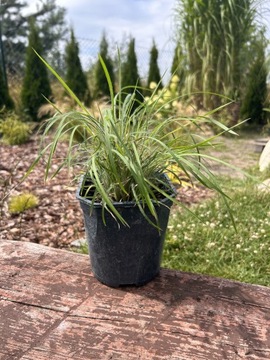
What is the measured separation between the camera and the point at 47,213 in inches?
121

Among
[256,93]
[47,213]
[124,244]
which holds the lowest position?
[47,213]


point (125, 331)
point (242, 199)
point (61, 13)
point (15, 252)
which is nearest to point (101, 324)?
point (125, 331)

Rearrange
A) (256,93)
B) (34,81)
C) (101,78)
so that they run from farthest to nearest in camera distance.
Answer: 1. (256,93)
2. (101,78)
3. (34,81)

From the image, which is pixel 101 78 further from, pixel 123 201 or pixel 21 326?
pixel 21 326

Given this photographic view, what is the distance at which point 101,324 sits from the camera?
42.4 inches

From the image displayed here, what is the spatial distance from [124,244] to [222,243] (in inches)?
48.8

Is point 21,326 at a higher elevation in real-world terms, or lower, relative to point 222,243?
higher

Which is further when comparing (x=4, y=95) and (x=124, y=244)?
(x=4, y=95)

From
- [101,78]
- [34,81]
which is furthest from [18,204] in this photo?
[101,78]

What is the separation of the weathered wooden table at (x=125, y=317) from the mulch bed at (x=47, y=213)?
2.80 feet

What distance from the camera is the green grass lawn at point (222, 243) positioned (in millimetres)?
2049

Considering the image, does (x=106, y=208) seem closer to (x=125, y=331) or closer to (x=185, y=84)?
(x=125, y=331)

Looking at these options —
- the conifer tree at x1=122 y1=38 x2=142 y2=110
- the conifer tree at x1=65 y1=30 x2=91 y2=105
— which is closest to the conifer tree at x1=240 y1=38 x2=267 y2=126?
the conifer tree at x1=122 y1=38 x2=142 y2=110

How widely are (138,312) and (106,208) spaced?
13.3 inches
